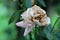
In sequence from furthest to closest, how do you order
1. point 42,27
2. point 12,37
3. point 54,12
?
point 54,12 < point 12,37 < point 42,27

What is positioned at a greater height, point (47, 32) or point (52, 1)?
point (47, 32)

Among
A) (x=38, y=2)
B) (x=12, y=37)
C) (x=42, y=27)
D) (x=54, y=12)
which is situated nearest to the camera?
(x=42, y=27)

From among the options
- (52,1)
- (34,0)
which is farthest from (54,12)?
(34,0)

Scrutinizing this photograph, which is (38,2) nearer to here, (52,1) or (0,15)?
(0,15)

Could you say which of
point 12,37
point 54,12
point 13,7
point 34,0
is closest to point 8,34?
point 12,37

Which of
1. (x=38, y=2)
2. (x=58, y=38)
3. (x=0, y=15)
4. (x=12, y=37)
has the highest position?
(x=38, y=2)

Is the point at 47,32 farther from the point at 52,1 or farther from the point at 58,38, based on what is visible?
the point at 52,1

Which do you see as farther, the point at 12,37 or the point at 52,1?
the point at 52,1

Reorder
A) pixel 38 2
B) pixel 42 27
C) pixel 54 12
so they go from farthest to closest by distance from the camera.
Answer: pixel 54 12, pixel 38 2, pixel 42 27

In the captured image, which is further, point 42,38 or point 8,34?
point 8,34
